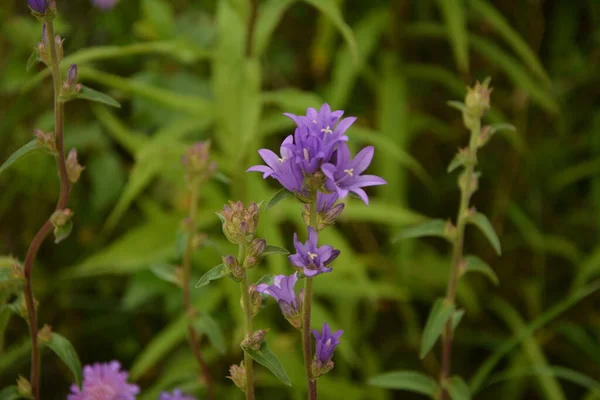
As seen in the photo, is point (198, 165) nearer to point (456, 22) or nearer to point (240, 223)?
point (240, 223)

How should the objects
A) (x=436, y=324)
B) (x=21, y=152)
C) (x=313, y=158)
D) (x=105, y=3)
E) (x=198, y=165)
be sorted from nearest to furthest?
(x=313, y=158)
(x=21, y=152)
(x=436, y=324)
(x=198, y=165)
(x=105, y=3)

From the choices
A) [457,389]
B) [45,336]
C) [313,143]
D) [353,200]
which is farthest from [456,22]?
[45,336]

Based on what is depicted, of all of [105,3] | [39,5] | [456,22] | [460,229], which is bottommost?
[460,229]

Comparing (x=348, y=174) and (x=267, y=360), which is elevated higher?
(x=348, y=174)

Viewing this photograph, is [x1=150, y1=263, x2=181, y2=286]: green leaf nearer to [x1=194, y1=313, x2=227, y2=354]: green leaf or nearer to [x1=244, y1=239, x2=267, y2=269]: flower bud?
[x1=194, y1=313, x2=227, y2=354]: green leaf

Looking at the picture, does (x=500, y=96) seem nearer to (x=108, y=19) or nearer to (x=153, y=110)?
(x=153, y=110)

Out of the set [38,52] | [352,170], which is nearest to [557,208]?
[352,170]

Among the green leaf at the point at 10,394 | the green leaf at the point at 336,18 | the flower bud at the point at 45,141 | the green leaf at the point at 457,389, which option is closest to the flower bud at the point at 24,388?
the green leaf at the point at 10,394
